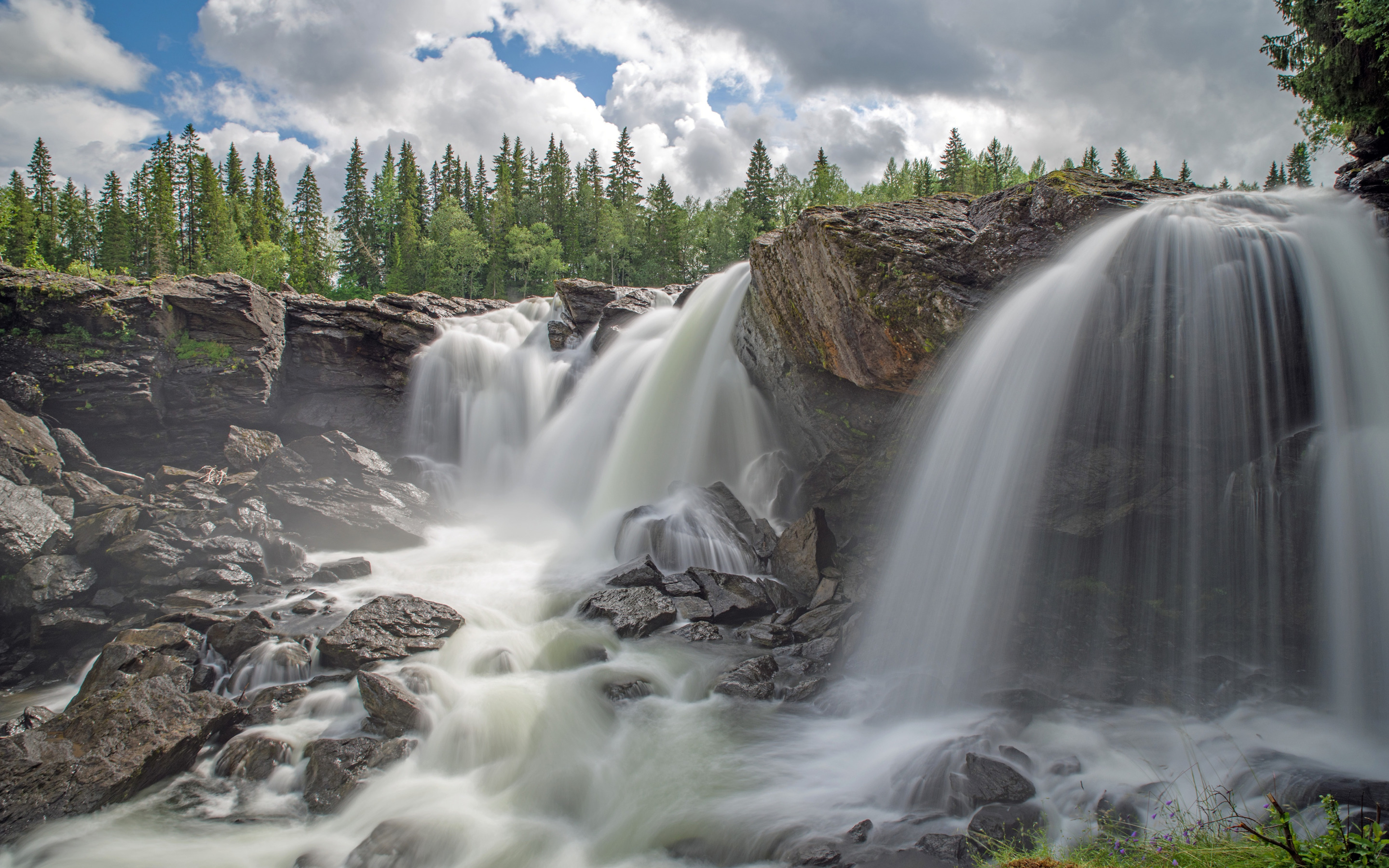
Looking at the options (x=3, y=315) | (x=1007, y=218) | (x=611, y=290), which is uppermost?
(x=611, y=290)

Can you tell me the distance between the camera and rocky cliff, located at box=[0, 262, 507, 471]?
16.0m

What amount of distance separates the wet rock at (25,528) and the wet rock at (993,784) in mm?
14840

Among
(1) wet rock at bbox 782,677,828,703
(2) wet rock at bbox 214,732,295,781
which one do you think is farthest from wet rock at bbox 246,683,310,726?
(1) wet rock at bbox 782,677,828,703

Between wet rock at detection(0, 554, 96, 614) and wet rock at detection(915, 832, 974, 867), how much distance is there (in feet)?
43.4

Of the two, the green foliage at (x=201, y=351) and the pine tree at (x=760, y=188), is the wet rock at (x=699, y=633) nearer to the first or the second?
the green foliage at (x=201, y=351)

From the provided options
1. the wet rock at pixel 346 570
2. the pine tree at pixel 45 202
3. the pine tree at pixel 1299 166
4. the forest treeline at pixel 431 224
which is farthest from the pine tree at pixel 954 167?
the pine tree at pixel 45 202

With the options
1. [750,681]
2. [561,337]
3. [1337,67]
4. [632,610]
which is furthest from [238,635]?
[1337,67]

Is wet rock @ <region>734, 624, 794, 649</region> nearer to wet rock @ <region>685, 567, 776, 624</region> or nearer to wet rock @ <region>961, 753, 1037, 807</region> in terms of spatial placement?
wet rock @ <region>685, 567, 776, 624</region>

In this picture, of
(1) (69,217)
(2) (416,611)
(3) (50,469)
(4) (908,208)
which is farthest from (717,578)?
(1) (69,217)

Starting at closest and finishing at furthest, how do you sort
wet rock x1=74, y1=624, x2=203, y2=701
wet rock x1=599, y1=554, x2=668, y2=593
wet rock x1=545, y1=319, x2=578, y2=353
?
wet rock x1=74, y1=624, x2=203, y2=701 < wet rock x1=599, y1=554, x2=668, y2=593 < wet rock x1=545, y1=319, x2=578, y2=353

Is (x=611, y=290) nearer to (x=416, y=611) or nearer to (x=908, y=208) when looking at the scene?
(x=908, y=208)

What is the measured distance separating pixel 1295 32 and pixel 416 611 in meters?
16.5

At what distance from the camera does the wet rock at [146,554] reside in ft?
37.2

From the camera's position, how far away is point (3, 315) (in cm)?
1552
